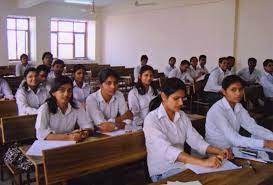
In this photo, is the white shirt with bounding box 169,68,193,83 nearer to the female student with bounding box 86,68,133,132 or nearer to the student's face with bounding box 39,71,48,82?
the student's face with bounding box 39,71,48,82

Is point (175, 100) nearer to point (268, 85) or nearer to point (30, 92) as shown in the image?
point (30, 92)

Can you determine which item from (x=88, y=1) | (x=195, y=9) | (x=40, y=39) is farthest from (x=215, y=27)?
(x=40, y=39)

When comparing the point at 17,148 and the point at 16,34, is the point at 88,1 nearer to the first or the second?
the point at 16,34

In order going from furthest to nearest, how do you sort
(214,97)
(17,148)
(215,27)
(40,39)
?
(40,39) < (215,27) < (214,97) < (17,148)

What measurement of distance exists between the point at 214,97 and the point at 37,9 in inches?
283

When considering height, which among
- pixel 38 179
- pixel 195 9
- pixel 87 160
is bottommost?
pixel 38 179

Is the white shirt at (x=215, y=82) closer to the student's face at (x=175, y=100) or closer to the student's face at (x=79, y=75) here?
the student's face at (x=79, y=75)

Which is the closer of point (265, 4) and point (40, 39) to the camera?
point (265, 4)

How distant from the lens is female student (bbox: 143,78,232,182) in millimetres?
2035

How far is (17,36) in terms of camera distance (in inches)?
419

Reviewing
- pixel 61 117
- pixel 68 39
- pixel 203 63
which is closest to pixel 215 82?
pixel 203 63

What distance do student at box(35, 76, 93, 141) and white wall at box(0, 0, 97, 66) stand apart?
810cm

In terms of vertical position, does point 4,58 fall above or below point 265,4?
below

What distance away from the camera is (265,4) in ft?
24.1
